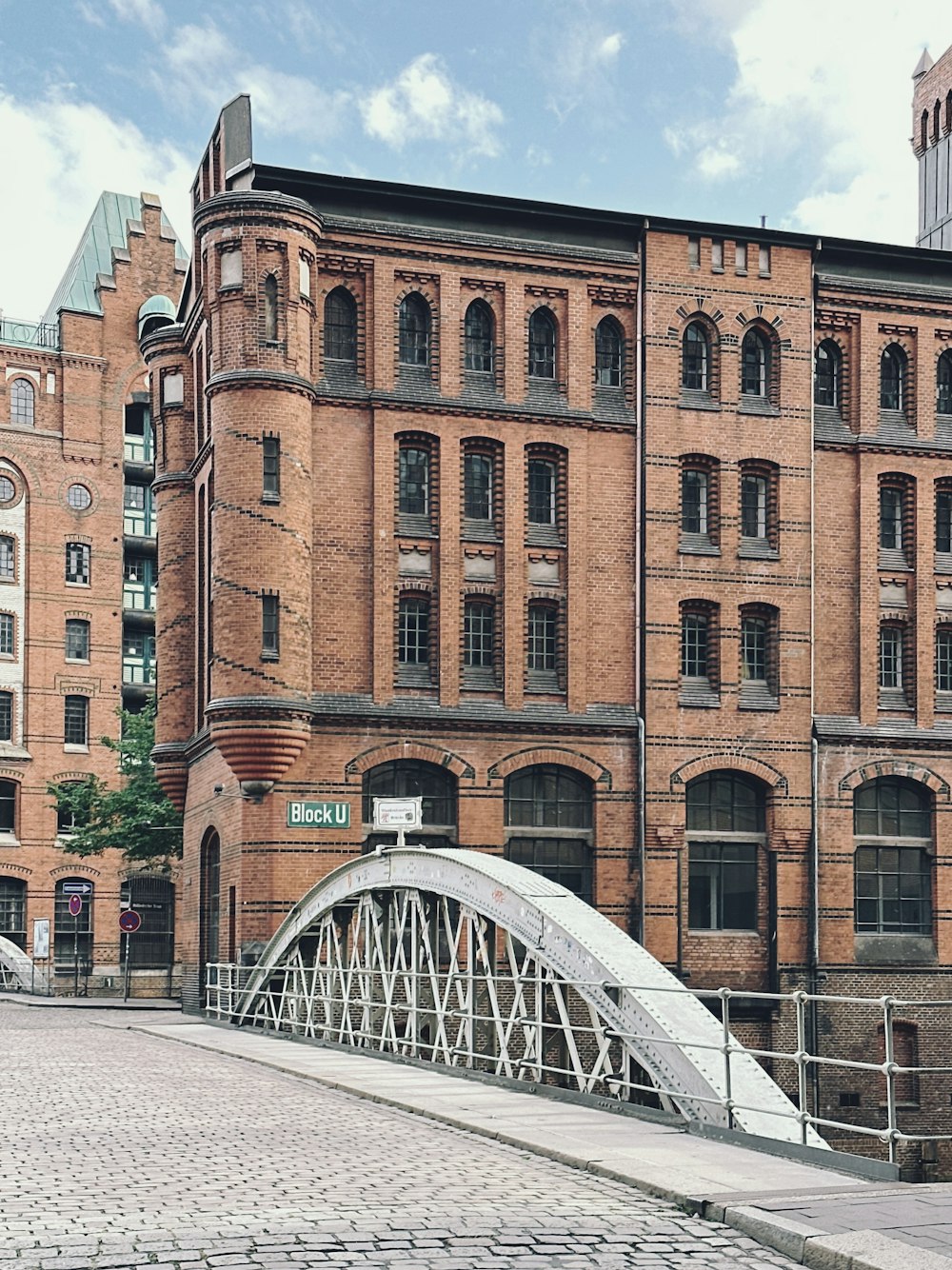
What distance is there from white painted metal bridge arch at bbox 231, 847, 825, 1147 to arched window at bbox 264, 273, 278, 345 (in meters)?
10.3

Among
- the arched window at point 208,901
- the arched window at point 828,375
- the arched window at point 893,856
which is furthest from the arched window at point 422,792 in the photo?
the arched window at point 828,375

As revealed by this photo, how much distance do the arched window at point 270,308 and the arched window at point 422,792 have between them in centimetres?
790

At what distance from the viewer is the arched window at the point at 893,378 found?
3741 centimetres

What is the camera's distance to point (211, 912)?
35625 mm

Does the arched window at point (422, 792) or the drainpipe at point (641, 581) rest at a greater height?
the drainpipe at point (641, 581)

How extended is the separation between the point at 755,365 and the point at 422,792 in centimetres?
1096

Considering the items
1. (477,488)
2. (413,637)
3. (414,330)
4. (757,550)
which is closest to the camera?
(413,637)

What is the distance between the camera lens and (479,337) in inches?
1379

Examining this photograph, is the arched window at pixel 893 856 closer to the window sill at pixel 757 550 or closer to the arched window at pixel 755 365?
the window sill at pixel 757 550

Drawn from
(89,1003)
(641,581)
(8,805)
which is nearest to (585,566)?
(641,581)

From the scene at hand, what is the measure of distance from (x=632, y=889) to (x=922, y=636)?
8.14 meters

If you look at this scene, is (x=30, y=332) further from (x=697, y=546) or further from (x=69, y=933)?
(x=697, y=546)

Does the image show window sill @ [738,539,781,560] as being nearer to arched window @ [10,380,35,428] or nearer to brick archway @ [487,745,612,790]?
brick archway @ [487,745,612,790]

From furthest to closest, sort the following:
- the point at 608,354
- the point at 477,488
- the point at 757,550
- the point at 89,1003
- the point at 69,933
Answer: the point at 69,933
the point at 89,1003
the point at 757,550
the point at 608,354
the point at 477,488
